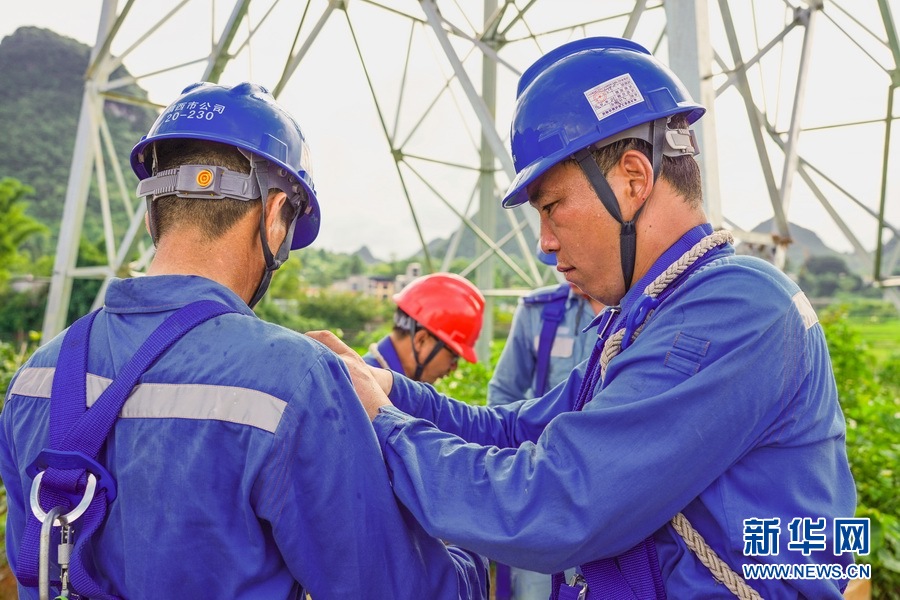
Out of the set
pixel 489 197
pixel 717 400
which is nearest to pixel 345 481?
pixel 717 400

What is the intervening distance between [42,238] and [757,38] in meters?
51.5

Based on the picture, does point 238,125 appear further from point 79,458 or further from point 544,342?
point 544,342

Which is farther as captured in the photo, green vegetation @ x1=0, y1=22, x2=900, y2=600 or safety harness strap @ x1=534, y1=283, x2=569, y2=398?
green vegetation @ x1=0, y1=22, x2=900, y2=600

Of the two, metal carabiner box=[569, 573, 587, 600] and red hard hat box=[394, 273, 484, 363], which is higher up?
red hard hat box=[394, 273, 484, 363]

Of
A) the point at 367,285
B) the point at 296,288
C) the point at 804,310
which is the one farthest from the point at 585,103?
the point at 367,285

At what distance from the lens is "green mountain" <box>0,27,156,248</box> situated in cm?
4912

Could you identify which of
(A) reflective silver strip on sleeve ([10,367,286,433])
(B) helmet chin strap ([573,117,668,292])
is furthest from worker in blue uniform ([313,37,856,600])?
(A) reflective silver strip on sleeve ([10,367,286,433])

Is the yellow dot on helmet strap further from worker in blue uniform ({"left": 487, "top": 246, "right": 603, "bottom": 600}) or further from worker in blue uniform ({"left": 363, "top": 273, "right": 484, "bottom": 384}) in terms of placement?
worker in blue uniform ({"left": 487, "top": 246, "right": 603, "bottom": 600})

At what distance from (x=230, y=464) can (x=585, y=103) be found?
3.97ft

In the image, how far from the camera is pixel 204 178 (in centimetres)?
165

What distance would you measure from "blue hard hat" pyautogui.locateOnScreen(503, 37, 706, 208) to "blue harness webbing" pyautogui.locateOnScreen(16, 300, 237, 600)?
1.02 m

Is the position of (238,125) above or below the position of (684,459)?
above

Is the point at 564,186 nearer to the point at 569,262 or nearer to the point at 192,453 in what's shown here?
the point at 569,262

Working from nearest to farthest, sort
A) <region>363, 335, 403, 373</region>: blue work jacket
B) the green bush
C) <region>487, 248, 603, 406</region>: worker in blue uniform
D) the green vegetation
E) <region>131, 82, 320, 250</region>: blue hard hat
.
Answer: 1. <region>131, 82, 320, 250</region>: blue hard hat
2. the green bush
3. <region>363, 335, 403, 373</region>: blue work jacket
4. <region>487, 248, 603, 406</region>: worker in blue uniform
5. the green vegetation
